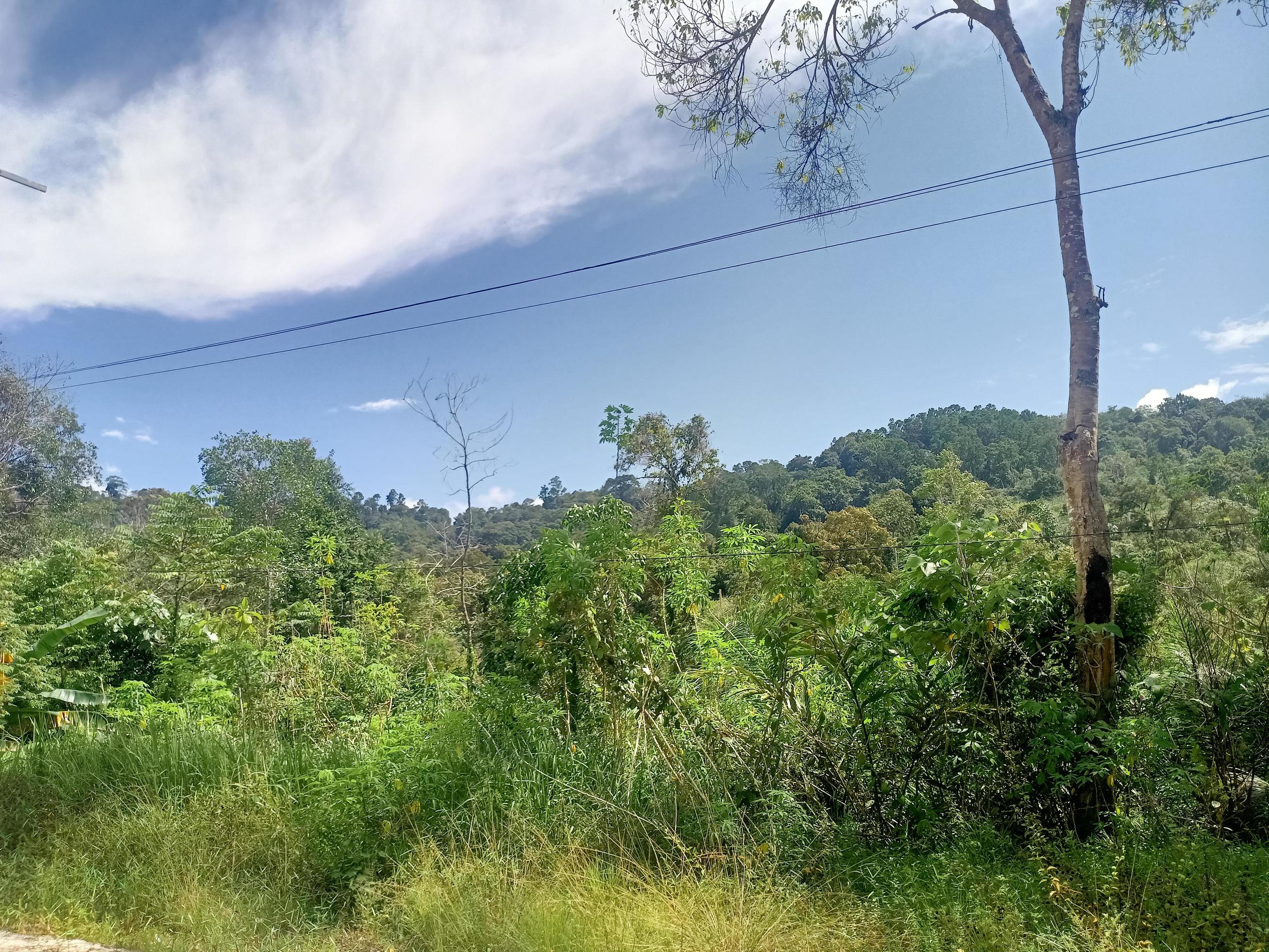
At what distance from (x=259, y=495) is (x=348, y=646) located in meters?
34.7

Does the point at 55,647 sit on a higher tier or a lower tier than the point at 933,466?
lower

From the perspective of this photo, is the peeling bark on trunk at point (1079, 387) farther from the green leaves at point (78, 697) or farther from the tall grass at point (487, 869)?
the green leaves at point (78, 697)

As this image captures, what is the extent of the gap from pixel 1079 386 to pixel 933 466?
32619 millimetres

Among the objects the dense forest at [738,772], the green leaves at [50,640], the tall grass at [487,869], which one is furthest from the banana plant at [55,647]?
the tall grass at [487,869]

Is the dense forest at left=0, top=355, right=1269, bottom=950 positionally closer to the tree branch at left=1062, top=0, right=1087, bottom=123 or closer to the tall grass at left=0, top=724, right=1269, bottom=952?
the tall grass at left=0, top=724, right=1269, bottom=952

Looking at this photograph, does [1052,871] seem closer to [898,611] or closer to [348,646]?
[898,611]

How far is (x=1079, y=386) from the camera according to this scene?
4.27m

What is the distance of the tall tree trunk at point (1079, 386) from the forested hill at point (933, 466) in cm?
46

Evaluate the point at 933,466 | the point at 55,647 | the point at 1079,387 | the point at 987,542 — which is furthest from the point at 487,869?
the point at 933,466

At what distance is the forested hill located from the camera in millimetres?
11977

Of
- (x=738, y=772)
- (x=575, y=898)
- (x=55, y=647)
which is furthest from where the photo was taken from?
(x=55, y=647)

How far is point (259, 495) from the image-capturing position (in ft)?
119

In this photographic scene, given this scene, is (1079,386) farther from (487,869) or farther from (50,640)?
(50,640)

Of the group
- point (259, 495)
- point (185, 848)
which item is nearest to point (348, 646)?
point (185, 848)
